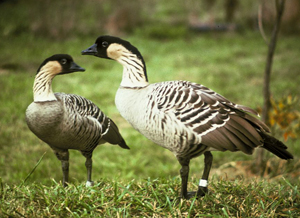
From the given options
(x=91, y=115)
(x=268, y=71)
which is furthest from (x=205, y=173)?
(x=268, y=71)

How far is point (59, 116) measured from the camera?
8.58ft

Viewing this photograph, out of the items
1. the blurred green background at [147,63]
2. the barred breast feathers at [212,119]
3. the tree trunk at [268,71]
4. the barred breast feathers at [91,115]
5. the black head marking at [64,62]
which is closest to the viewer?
the barred breast feathers at [212,119]

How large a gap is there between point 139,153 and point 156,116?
→ 8.90 ft

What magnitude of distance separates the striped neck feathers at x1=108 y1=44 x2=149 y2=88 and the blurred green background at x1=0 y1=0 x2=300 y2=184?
88 centimetres

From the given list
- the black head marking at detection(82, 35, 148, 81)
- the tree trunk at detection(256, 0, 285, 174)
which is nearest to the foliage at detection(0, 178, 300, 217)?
the black head marking at detection(82, 35, 148, 81)

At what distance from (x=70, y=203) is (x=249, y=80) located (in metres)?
6.43

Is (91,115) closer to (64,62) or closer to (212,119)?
(64,62)

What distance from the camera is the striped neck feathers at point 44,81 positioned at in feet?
8.73

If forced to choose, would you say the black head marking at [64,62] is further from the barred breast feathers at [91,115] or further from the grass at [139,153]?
the grass at [139,153]

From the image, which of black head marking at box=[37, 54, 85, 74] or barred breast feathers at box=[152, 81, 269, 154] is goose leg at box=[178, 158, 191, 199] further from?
black head marking at box=[37, 54, 85, 74]

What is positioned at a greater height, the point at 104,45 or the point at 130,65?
the point at 104,45

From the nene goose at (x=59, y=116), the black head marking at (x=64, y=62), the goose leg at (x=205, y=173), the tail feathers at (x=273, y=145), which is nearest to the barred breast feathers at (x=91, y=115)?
the nene goose at (x=59, y=116)

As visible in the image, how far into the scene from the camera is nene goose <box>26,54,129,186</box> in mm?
2596

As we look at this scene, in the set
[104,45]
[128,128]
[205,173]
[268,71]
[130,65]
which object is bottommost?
[128,128]
